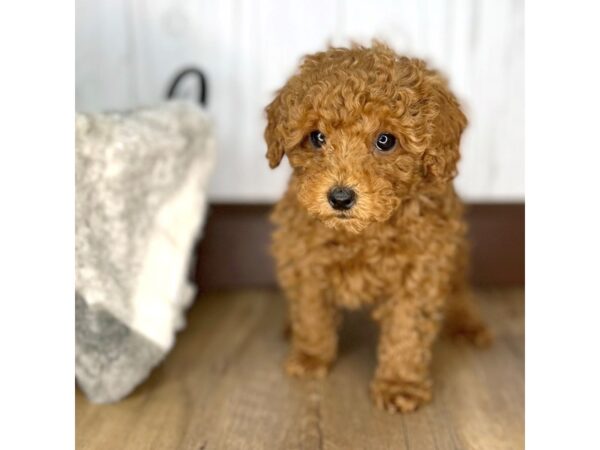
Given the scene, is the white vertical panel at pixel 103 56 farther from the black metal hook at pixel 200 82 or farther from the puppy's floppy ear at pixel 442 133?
the puppy's floppy ear at pixel 442 133

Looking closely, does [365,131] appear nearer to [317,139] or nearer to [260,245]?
[317,139]

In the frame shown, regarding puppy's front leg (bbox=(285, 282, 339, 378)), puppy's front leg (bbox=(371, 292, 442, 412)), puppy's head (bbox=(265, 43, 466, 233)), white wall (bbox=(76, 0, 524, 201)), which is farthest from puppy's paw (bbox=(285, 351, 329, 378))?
white wall (bbox=(76, 0, 524, 201))

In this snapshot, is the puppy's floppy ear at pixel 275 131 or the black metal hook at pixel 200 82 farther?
the black metal hook at pixel 200 82

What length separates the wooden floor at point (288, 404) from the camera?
1602 millimetres

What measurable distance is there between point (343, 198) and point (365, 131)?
150 millimetres

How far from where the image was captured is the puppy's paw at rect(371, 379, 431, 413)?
1.72m

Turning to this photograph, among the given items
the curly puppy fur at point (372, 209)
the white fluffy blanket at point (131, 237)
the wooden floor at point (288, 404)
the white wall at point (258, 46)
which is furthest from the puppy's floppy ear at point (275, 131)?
the white wall at point (258, 46)

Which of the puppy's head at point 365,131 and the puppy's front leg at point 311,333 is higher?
the puppy's head at point 365,131

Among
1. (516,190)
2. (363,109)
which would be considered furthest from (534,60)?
(516,190)

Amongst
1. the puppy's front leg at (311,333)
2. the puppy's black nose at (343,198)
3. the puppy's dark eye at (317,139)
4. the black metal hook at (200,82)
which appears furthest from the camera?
the black metal hook at (200,82)

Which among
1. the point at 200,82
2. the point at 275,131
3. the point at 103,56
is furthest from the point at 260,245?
the point at 275,131

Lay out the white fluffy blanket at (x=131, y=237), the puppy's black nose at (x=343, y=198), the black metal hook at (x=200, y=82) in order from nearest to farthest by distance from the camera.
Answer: the puppy's black nose at (x=343, y=198), the white fluffy blanket at (x=131, y=237), the black metal hook at (x=200, y=82)

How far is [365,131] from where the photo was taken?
1.52 m
